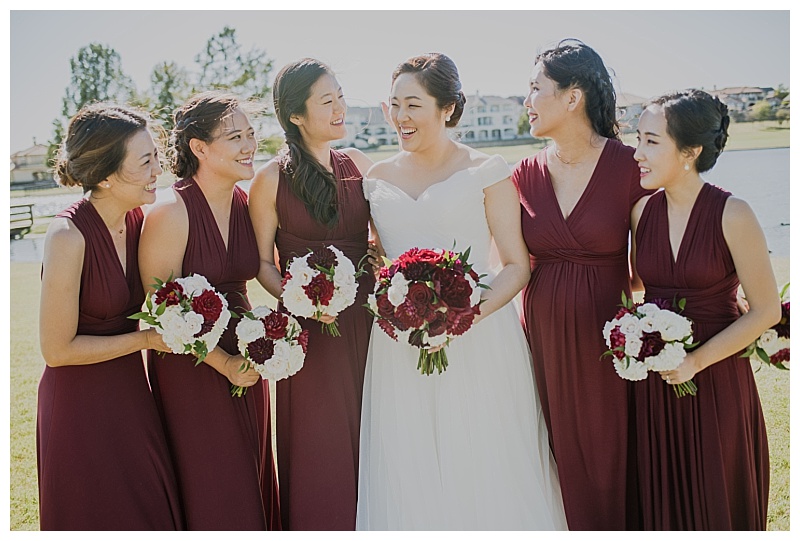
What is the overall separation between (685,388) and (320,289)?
230 centimetres

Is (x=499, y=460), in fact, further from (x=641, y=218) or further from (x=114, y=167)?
(x=114, y=167)

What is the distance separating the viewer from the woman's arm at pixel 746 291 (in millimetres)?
4277

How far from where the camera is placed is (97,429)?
4.54 meters

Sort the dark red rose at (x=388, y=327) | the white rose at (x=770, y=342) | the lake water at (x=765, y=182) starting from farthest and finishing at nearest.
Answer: the lake water at (x=765, y=182), the white rose at (x=770, y=342), the dark red rose at (x=388, y=327)

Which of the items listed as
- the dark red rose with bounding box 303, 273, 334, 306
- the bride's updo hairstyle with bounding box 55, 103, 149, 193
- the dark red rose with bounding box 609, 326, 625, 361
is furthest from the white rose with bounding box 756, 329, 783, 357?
the bride's updo hairstyle with bounding box 55, 103, 149, 193

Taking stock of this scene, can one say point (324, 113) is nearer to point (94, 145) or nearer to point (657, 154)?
point (94, 145)

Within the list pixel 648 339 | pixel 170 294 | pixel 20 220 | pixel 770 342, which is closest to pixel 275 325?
pixel 170 294

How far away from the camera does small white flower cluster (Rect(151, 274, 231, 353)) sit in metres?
4.33

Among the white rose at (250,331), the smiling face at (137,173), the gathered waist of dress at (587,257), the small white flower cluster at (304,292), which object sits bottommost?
the white rose at (250,331)

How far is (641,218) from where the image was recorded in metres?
4.77

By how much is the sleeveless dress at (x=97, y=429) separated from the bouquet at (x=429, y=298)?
1.68 m

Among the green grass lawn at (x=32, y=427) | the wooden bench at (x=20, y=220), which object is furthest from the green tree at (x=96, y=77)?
the green grass lawn at (x=32, y=427)

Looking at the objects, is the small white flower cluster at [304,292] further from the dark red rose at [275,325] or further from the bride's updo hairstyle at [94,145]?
the bride's updo hairstyle at [94,145]

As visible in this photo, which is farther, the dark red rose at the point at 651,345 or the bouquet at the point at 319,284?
the bouquet at the point at 319,284
